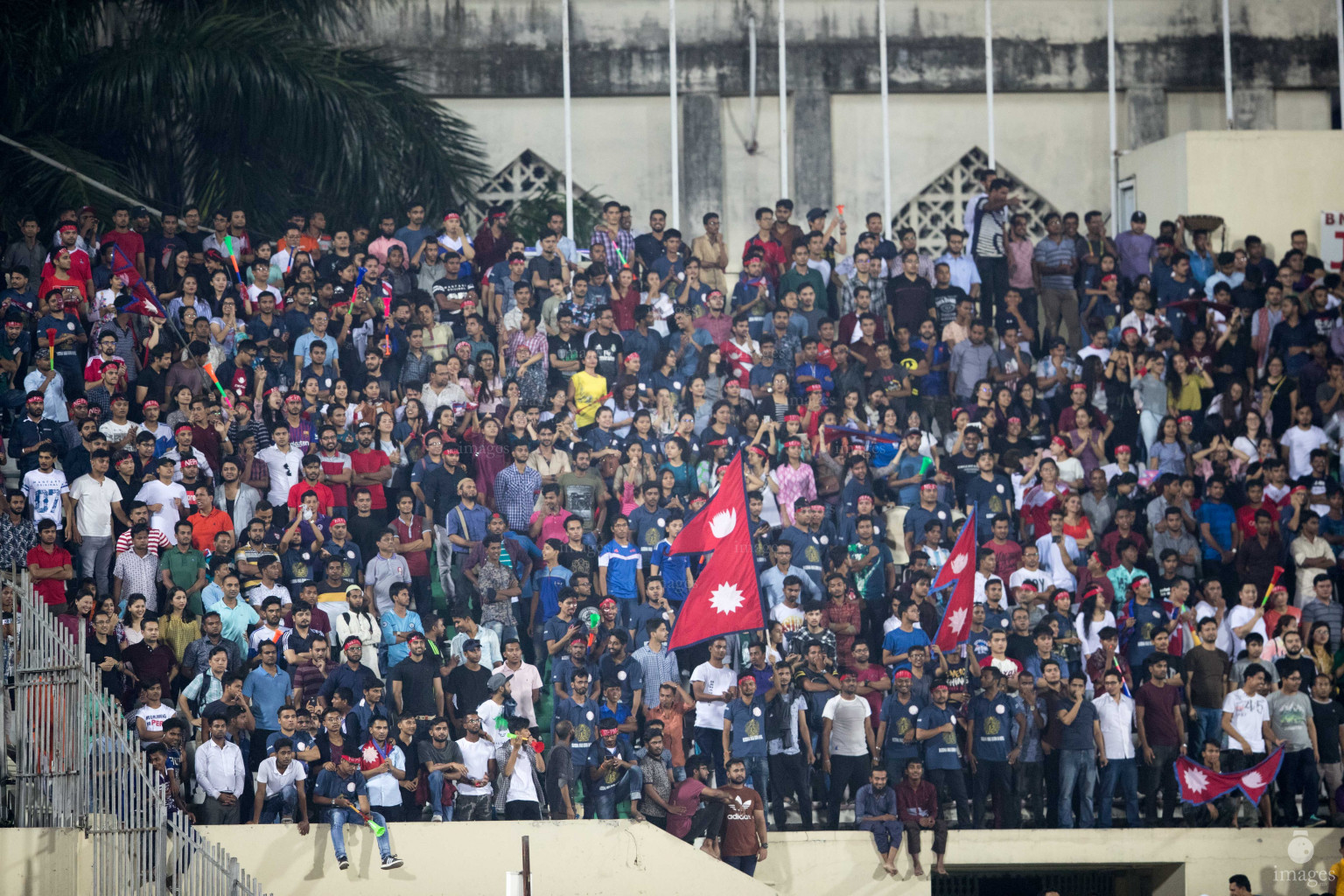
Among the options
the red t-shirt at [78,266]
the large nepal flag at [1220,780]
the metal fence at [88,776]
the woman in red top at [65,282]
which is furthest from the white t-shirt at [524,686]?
the red t-shirt at [78,266]

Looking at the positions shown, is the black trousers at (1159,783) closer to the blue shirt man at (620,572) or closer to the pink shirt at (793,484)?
the pink shirt at (793,484)

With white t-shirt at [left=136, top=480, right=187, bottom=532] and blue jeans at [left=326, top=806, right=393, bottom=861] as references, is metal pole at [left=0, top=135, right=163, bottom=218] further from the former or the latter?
blue jeans at [left=326, top=806, right=393, bottom=861]

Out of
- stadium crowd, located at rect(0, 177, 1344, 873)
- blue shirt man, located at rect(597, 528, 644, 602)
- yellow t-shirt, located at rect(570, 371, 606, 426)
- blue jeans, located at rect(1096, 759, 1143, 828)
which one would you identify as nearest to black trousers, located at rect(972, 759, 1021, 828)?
stadium crowd, located at rect(0, 177, 1344, 873)

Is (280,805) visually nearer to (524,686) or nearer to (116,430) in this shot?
(524,686)

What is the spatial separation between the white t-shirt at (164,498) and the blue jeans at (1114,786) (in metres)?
8.14

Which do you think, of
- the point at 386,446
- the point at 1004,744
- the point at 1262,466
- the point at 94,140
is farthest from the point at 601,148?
the point at 1004,744

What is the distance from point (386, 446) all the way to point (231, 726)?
3.77 metres

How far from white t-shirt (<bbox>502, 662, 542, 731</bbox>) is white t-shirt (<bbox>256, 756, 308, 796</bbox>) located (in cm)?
182

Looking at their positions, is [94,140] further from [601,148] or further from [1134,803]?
[1134,803]

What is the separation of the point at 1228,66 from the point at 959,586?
38.7 ft

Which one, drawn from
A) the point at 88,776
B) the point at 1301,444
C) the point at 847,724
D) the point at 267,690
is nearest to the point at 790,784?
the point at 847,724

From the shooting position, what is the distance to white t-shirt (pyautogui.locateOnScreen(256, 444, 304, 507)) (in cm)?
1711

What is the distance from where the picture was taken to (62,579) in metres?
15.8

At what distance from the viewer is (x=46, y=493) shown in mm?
16203
